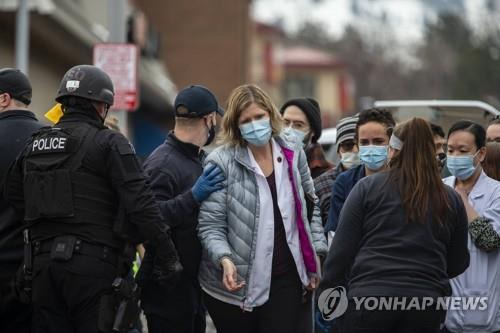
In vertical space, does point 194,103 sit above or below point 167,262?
above

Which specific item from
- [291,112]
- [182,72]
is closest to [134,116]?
[182,72]

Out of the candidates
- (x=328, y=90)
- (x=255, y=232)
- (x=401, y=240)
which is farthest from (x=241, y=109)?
(x=328, y=90)

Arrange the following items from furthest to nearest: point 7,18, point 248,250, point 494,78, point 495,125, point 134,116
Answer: point 494,78 < point 134,116 < point 7,18 < point 495,125 < point 248,250

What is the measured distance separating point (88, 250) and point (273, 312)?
1.21 meters

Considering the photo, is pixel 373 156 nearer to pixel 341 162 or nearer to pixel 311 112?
pixel 341 162

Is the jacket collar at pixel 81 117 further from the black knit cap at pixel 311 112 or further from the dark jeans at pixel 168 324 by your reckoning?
the black knit cap at pixel 311 112

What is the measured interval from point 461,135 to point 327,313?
154cm

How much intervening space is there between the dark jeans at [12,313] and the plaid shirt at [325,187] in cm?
227

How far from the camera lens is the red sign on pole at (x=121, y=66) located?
13.6 metres

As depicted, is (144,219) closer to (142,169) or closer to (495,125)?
(142,169)

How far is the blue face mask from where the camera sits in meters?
8.27

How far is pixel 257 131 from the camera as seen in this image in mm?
7508

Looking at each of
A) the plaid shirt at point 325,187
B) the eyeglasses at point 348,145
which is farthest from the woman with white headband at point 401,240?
the eyeglasses at point 348,145

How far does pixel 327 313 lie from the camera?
775 cm
